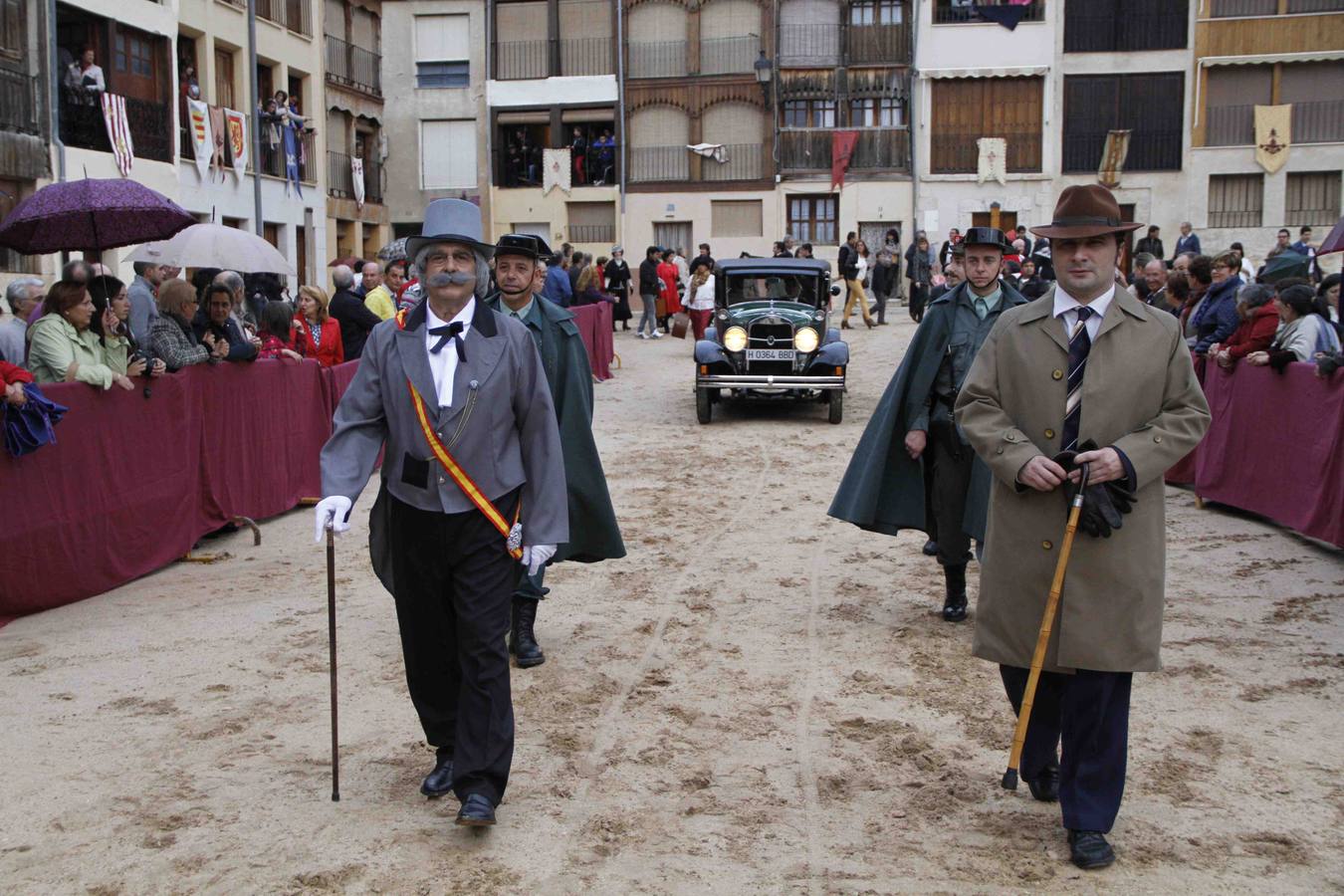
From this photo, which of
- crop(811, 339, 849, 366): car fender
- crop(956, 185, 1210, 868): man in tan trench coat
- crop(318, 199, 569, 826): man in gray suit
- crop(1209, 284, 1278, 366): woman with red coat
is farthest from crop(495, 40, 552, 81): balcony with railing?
crop(956, 185, 1210, 868): man in tan trench coat

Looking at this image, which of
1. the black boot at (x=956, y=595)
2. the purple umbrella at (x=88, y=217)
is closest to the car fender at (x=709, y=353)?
the purple umbrella at (x=88, y=217)

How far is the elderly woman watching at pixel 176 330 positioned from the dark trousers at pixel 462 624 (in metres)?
5.11

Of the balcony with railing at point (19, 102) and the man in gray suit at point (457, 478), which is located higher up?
the balcony with railing at point (19, 102)

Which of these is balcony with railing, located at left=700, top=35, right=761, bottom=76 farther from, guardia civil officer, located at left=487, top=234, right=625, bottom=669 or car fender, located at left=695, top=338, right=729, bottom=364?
guardia civil officer, located at left=487, top=234, right=625, bottom=669

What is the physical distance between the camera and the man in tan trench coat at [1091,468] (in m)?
4.30

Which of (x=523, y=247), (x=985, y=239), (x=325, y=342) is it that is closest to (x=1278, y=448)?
(x=985, y=239)

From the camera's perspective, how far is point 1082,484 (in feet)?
14.0

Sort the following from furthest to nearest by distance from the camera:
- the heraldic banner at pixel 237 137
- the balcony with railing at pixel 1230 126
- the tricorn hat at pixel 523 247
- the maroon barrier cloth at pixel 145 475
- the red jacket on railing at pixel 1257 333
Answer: the balcony with railing at pixel 1230 126, the heraldic banner at pixel 237 137, the red jacket on railing at pixel 1257 333, the maroon barrier cloth at pixel 145 475, the tricorn hat at pixel 523 247

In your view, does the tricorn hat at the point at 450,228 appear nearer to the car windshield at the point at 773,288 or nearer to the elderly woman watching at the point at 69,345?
the elderly woman watching at the point at 69,345

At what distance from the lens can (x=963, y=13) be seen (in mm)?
39719

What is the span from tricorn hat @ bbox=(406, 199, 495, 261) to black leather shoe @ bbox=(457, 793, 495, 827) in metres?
1.80

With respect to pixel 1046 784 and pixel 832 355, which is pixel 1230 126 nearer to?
pixel 832 355

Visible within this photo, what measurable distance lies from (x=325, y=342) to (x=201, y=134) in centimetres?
1816

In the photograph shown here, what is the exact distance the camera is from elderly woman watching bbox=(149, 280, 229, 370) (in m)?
9.30
